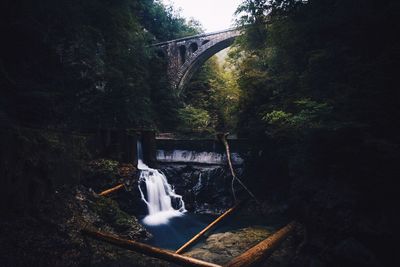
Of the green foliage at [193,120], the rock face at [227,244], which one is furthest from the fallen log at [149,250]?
the green foliage at [193,120]

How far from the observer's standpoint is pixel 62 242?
4.71m

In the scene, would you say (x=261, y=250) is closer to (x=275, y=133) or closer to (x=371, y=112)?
(x=371, y=112)

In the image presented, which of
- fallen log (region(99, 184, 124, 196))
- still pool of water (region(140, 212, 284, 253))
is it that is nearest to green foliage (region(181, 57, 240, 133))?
still pool of water (region(140, 212, 284, 253))

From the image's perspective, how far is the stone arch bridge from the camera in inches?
1035

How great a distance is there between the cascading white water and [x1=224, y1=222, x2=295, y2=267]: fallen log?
4.33m

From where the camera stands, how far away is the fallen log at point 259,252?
4250 millimetres

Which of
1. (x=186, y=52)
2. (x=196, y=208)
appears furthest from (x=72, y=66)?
(x=186, y=52)

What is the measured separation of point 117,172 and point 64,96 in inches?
195

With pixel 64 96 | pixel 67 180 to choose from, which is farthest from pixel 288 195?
pixel 64 96

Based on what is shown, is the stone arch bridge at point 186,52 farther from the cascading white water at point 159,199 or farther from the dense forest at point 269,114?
the cascading white water at point 159,199

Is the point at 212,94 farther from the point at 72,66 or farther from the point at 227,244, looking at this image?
the point at 227,244

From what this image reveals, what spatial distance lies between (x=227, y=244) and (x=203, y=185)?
4.65m

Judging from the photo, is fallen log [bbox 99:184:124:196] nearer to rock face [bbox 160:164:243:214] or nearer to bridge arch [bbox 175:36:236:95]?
rock face [bbox 160:164:243:214]

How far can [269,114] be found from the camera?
864 cm
